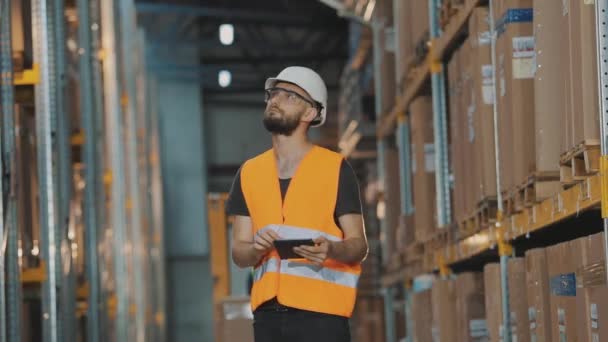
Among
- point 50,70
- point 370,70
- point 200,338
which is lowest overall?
point 200,338

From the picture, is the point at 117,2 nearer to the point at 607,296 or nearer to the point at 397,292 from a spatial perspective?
the point at 397,292

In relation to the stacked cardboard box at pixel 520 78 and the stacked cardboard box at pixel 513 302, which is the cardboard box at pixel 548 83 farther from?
the stacked cardboard box at pixel 513 302

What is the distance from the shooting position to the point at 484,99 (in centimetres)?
659

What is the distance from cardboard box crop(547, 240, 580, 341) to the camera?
15.9ft

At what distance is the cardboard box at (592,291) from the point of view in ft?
14.5

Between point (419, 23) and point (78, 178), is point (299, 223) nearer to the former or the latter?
point (419, 23)

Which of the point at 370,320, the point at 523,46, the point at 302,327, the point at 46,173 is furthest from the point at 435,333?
the point at 370,320

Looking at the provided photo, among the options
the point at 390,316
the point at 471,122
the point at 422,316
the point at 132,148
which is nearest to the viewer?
the point at 471,122

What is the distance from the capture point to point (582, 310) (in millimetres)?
4664

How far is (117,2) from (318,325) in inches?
314

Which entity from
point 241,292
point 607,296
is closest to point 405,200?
point 607,296

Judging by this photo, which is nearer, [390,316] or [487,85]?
[487,85]

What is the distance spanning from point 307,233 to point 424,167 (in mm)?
4337

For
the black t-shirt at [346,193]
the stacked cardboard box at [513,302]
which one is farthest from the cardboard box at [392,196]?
the black t-shirt at [346,193]
